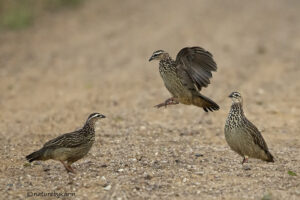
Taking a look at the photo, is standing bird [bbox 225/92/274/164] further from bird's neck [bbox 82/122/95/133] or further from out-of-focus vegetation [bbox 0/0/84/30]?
out-of-focus vegetation [bbox 0/0/84/30]

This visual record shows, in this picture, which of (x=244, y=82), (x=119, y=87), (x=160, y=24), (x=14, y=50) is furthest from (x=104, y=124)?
(x=160, y=24)

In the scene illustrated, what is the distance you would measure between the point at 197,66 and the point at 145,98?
4.10 m

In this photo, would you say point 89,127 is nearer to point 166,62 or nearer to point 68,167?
point 68,167

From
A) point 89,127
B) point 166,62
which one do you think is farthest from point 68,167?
point 166,62

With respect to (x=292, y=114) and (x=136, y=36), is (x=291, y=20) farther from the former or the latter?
(x=292, y=114)

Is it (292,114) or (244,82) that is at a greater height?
(244,82)

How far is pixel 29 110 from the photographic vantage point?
1224 cm

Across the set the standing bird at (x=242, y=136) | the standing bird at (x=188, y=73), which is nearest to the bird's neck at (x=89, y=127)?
the standing bird at (x=188, y=73)

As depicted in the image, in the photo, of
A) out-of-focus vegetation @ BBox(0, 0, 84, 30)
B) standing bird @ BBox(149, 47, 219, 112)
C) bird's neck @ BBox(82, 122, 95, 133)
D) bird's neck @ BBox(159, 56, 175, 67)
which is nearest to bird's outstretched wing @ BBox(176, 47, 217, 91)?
standing bird @ BBox(149, 47, 219, 112)

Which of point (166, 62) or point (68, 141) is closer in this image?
point (68, 141)

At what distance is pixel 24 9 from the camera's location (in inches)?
756

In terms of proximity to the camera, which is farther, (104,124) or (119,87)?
(119,87)

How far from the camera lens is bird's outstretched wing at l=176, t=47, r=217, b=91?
8.89 m

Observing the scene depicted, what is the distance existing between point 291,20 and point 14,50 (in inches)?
375
